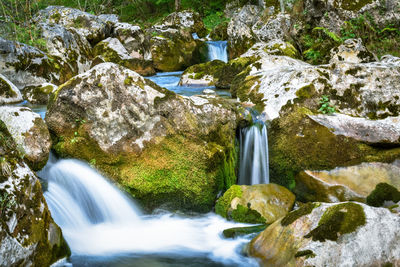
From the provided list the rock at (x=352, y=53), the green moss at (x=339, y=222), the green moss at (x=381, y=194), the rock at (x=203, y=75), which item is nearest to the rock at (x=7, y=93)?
the rock at (x=203, y=75)

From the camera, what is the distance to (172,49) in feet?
47.9

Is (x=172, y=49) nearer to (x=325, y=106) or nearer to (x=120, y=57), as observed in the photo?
(x=120, y=57)

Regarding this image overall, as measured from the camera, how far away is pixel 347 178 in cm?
477

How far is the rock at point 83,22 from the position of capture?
556 inches

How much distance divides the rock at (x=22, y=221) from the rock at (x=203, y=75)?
7.51m

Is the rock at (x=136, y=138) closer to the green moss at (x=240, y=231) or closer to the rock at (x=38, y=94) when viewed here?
the green moss at (x=240, y=231)

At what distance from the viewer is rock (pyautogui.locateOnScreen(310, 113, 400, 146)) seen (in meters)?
4.81

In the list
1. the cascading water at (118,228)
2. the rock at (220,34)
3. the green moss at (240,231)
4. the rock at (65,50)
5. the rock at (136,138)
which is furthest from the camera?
the rock at (220,34)

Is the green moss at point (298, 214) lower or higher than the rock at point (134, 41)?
lower

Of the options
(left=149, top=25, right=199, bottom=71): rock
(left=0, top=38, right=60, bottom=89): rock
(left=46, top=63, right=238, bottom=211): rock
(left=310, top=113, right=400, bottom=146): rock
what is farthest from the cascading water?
Answer: (left=149, top=25, right=199, bottom=71): rock

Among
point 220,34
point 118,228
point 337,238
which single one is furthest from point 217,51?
point 337,238

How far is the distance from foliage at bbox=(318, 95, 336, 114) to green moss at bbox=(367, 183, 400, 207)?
4.44ft

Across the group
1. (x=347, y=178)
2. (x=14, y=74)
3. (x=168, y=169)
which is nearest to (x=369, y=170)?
(x=347, y=178)

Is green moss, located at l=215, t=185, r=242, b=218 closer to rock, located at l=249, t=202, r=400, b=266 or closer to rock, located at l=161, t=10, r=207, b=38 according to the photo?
rock, located at l=249, t=202, r=400, b=266
